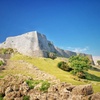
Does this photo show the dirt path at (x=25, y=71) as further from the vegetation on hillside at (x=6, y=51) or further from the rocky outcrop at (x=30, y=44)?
the rocky outcrop at (x=30, y=44)

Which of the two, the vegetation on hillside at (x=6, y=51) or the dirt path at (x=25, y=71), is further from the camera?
the vegetation on hillside at (x=6, y=51)

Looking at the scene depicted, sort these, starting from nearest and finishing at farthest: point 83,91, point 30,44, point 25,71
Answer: point 83,91
point 25,71
point 30,44

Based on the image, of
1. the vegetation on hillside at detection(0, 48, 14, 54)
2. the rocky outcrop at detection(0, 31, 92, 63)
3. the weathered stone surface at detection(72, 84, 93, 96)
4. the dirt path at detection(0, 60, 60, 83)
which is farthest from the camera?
the rocky outcrop at detection(0, 31, 92, 63)

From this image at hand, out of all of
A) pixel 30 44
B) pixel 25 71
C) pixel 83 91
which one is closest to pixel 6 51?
pixel 30 44

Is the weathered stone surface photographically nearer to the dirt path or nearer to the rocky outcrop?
the dirt path

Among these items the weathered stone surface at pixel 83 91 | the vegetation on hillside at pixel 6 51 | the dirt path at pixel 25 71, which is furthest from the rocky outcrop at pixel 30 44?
the weathered stone surface at pixel 83 91

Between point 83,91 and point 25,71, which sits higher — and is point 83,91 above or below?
below

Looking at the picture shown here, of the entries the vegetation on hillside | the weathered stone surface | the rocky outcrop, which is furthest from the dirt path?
the rocky outcrop

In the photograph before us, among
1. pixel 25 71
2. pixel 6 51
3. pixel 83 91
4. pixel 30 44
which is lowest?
pixel 83 91

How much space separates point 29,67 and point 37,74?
713cm

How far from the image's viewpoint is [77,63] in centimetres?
6144

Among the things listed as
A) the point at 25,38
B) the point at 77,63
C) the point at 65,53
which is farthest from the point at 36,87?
the point at 65,53

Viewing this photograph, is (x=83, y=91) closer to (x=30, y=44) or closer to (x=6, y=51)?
(x=6, y=51)

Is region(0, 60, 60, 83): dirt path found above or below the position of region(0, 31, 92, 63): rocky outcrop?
below
